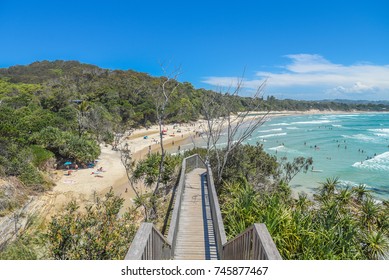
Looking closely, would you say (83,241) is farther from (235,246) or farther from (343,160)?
(343,160)

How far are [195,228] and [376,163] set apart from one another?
3646 centimetres

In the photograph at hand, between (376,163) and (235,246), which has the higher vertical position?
(235,246)

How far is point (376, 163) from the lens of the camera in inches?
1400

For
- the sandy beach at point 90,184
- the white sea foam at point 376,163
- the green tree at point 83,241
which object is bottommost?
the white sea foam at point 376,163

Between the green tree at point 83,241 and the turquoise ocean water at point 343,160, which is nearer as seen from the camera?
the green tree at point 83,241

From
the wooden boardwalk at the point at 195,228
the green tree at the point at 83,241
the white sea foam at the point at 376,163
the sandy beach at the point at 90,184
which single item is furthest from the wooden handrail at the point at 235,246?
the white sea foam at the point at 376,163

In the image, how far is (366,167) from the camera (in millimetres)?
33375

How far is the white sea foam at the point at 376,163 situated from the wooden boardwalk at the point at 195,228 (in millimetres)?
30473

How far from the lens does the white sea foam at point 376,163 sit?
109 ft

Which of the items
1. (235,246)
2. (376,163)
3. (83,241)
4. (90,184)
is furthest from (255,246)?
(376,163)

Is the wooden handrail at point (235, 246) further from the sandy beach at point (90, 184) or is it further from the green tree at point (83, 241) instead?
the sandy beach at point (90, 184)
